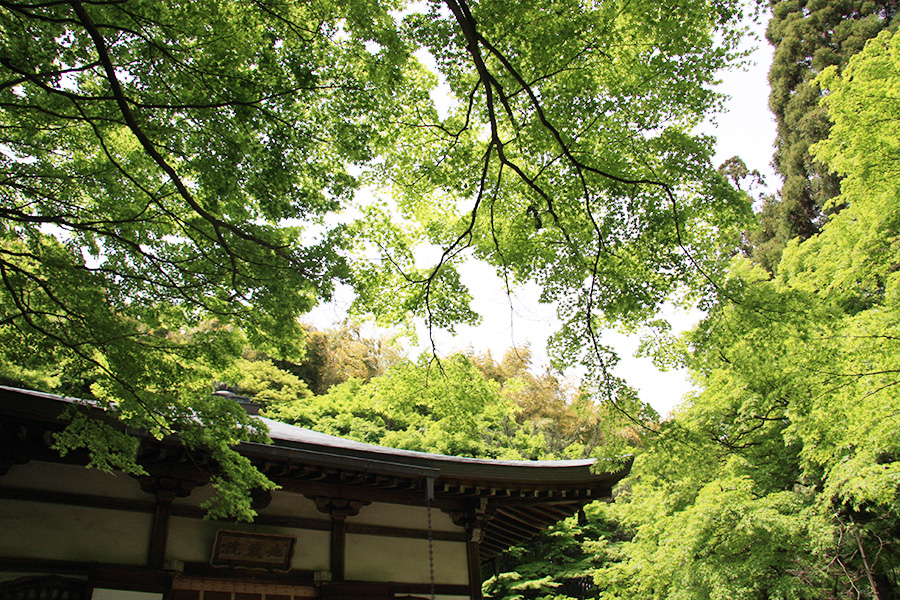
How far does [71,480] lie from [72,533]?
50 centimetres

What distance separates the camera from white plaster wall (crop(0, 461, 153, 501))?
4.86 metres

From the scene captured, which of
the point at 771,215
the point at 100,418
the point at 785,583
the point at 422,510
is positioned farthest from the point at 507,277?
the point at 771,215

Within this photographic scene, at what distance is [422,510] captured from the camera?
725cm

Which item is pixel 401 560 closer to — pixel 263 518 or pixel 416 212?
pixel 263 518

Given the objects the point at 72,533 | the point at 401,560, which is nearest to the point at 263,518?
the point at 72,533

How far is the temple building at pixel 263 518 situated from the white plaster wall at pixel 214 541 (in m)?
0.01

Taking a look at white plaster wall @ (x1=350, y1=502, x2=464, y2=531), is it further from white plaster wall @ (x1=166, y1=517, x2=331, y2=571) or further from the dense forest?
the dense forest

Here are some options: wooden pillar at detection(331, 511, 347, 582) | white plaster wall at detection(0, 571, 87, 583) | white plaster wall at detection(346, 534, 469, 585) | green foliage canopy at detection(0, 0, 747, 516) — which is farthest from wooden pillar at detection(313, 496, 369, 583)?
white plaster wall at detection(0, 571, 87, 583)

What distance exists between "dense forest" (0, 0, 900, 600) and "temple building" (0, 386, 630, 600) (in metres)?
0.63

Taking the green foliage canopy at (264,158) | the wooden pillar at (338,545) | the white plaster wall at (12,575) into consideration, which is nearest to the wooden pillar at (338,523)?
the wooden pillar at (338,545)

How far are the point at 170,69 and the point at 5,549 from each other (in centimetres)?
445

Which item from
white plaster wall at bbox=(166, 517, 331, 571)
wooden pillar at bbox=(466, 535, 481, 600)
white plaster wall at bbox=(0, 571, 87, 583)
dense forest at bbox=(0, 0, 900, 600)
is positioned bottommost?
wooden pillar at bbox=(466, 535, 481, 600)

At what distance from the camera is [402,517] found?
706cm

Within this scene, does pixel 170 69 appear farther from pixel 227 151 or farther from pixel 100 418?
pixel 100 418
